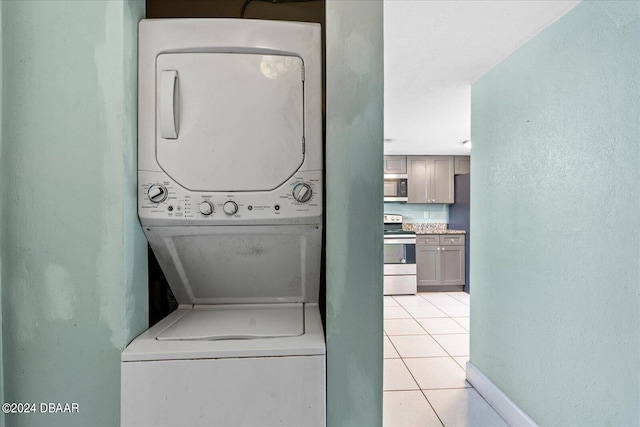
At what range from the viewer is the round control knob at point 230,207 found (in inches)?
39.4

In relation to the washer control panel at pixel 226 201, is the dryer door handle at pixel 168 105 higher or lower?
higher

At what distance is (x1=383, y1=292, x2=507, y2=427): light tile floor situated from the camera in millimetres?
2055

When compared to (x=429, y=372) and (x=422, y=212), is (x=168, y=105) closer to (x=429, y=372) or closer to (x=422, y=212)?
(x=429, y=372)

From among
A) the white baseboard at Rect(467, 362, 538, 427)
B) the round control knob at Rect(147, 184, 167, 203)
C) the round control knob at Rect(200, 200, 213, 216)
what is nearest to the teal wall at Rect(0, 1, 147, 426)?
the round control knob at Rect(147, 184, 167, 203)

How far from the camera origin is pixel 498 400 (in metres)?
2.12

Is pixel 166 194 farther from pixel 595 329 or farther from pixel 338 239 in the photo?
pixel 595 329

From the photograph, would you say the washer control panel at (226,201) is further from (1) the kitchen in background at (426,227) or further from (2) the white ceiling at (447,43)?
(1) the kitchen in background at (426,227)

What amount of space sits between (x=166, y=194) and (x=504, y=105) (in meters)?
2.08

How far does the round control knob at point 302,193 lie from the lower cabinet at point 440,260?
4587 mm

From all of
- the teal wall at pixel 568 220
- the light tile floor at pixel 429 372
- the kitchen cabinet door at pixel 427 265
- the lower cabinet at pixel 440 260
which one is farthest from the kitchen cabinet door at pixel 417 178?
the teal wall at pixel 568 220

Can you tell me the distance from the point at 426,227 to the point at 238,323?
5301 millimetres

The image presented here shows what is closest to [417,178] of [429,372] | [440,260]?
[440,260]

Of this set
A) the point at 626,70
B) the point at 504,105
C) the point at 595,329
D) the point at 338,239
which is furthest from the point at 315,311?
the point at 504,105

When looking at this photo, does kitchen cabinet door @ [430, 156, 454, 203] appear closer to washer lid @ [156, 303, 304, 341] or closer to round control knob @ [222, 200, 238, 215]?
washer lid @ [156, 303, 304, 341]
